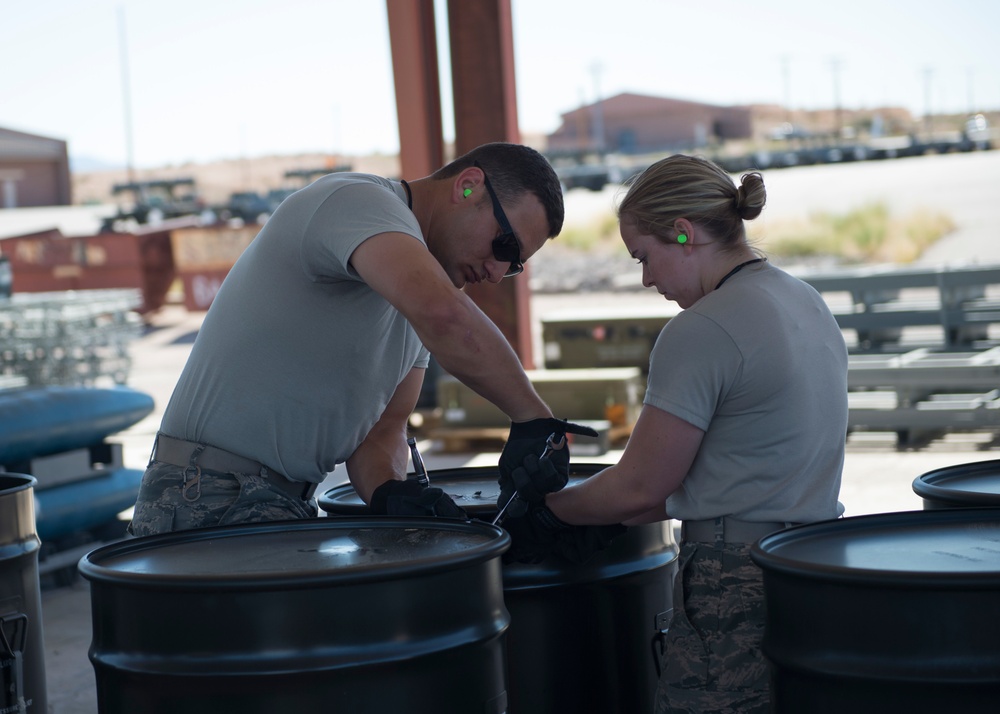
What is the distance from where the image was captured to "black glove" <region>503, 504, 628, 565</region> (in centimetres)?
249

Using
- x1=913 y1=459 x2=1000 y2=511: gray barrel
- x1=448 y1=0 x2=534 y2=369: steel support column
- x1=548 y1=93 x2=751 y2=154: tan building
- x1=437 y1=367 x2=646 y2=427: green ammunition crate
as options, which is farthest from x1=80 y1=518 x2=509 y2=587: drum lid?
x1=548 y1=93 x2=751 y2=154: tan building

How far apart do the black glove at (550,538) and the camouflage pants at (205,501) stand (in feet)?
1.80

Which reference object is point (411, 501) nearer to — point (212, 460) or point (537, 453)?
point (537, 453)


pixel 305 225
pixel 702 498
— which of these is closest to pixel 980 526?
pixel 702 498

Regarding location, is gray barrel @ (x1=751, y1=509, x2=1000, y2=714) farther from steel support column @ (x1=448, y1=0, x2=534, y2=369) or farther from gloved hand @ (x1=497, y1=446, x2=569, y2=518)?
steel support column @ (x1=448, y1=0, x2=534, y2=369)

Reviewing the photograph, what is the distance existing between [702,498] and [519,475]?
15.1 inches

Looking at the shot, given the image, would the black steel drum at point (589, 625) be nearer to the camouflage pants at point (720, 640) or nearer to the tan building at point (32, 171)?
the camouflage pants at point (720, 640)

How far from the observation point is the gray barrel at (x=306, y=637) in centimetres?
186

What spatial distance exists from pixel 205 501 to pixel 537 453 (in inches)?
31.4

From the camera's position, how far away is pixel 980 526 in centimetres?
216

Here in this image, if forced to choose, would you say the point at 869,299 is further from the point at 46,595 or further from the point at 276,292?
the point at 276,292

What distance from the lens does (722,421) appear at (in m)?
2.25

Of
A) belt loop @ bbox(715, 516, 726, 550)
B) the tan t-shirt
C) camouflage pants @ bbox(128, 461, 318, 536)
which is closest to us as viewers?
the tan t-shirt

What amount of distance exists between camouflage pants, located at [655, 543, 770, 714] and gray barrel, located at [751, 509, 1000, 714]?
303 mm
